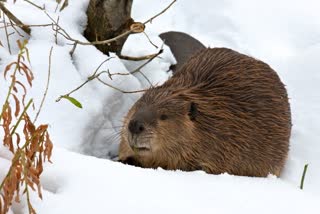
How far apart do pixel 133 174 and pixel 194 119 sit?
810 millimetres

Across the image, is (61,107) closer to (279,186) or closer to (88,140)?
(88,140)

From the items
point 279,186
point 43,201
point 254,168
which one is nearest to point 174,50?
point 254,168

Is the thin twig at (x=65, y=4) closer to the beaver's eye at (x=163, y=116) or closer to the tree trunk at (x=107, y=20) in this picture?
the tree trunk at (x=107, y=20)

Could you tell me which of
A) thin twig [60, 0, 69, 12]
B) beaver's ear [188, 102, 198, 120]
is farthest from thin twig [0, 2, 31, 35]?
beaver's ear [188, 102, 198, 120]

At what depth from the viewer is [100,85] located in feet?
8.06

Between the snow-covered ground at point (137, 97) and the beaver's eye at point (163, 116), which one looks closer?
the snow-covered ground at point (137, 97)

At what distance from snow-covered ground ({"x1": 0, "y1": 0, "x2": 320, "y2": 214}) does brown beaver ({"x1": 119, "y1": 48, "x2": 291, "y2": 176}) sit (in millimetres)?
176

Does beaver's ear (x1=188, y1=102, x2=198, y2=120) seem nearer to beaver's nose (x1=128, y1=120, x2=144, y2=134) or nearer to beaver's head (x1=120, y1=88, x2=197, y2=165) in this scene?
beaver's head (x1=120, y1=88, x2=197, y2=165)

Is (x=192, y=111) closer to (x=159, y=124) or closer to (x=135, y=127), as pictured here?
(x=159, y=124)

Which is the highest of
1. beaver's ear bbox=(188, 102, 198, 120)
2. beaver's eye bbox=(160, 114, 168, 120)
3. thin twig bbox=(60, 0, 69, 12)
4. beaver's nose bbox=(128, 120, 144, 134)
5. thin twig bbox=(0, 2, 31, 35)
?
thin twig bbox=(60, 0, 69, 12)

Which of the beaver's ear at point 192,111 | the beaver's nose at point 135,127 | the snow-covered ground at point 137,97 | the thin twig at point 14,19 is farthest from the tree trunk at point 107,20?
the beaver's nose at point 135,127

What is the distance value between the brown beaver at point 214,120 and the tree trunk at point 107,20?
0.39 meters

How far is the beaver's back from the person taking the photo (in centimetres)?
234

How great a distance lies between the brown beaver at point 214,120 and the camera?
2203 millimetres
